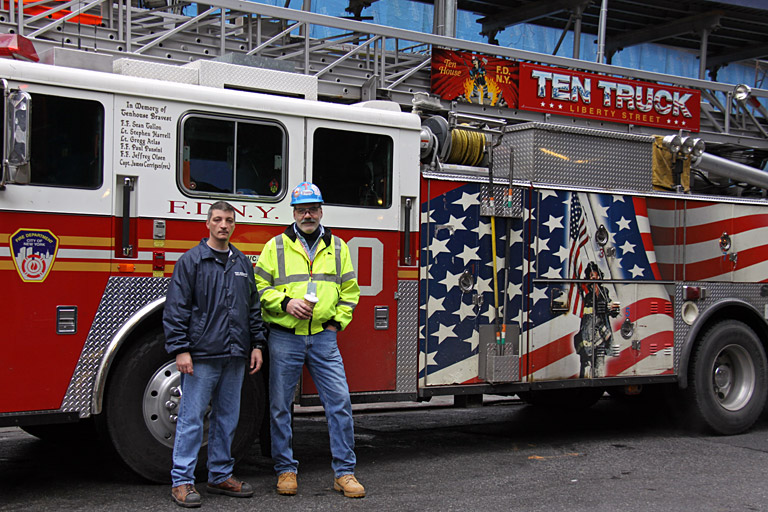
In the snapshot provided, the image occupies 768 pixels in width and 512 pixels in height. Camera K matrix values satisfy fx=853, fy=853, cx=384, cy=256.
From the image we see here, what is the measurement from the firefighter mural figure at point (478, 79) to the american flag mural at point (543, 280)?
6044 mm

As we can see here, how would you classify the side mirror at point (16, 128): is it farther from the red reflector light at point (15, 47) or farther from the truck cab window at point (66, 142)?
the red reflector light at point (15, 47)

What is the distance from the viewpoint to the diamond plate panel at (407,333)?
22.8 ft

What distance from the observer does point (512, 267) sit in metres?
7.61

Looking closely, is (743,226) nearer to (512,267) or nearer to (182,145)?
(512,267)

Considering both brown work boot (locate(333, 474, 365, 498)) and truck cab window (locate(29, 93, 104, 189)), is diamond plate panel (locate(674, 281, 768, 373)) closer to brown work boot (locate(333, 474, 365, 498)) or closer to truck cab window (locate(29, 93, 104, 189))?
brown work boot (locate(333, 474, 365, 498))

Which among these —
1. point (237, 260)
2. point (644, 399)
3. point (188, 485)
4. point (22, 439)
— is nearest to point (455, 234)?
point (237, 260)

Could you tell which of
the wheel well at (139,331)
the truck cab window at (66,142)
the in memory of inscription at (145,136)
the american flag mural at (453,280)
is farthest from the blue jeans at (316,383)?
the truck cab window at (66,142)

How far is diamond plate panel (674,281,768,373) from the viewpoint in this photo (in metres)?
8.57

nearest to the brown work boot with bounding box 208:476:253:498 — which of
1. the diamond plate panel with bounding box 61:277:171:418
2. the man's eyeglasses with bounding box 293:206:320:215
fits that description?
the diamond plate panel with bounding box 61:277:171:418

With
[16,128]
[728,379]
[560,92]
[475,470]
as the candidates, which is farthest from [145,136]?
[560,92]

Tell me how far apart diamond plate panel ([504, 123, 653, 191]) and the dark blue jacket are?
308cm

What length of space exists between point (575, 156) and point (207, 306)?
13.4 feet

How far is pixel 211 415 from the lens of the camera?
5.91 meters

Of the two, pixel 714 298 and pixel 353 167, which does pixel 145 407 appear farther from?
pixel 714 298
